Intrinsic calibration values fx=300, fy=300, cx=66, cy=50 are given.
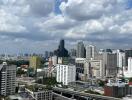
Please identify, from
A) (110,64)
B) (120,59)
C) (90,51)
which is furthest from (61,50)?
(110,64)

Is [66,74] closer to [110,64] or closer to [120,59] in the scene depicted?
[110,64]

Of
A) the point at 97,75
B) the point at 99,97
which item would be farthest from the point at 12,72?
the point at 97,75

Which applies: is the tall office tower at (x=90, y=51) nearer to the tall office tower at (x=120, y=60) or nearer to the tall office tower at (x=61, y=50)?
the tall office tower at (x=61, y=50)

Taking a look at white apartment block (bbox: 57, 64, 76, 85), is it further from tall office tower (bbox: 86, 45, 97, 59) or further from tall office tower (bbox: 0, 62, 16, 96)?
tall office tower (bbox: 86, 45, 97, 59)

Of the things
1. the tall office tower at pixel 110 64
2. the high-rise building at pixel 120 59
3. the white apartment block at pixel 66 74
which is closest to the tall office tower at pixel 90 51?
the high-rise building at pixel 120 59

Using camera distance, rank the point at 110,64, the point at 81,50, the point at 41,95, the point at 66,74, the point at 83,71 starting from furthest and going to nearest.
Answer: the point at 81,50, the point at 110,64, the point at 83,71, the point at 66,74, the point at 41,95

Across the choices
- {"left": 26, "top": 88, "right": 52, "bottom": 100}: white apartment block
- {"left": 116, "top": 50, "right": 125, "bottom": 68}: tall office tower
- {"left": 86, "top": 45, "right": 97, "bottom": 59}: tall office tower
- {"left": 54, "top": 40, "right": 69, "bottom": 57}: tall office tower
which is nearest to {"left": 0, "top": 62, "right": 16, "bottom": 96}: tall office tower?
{"left": 26, "top": 88, "right": 52, "bottom": 100}: white apartment block
